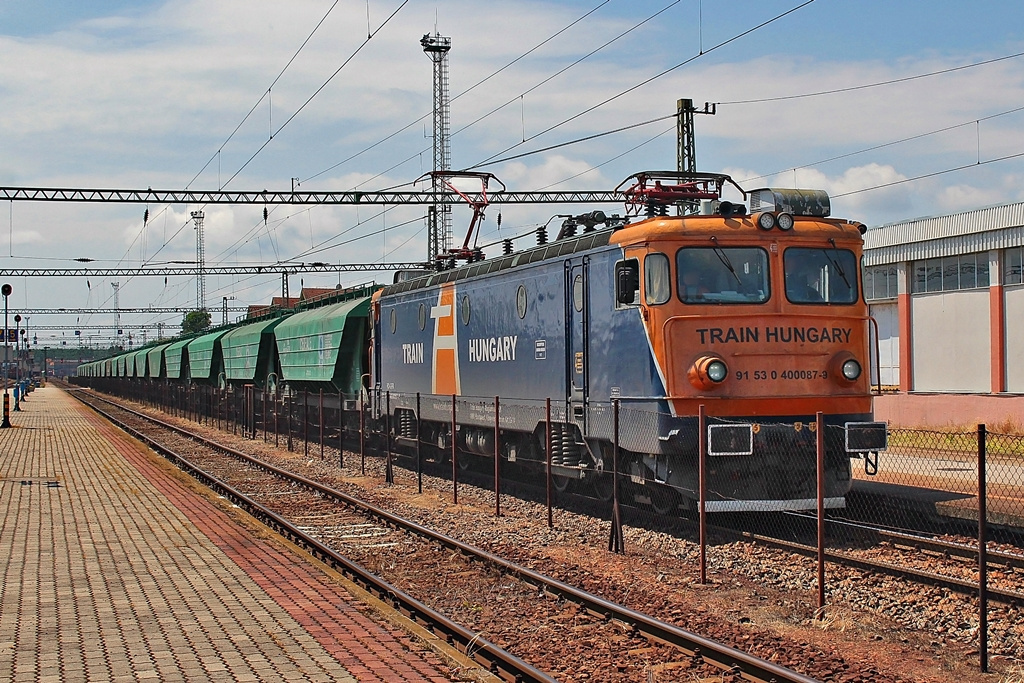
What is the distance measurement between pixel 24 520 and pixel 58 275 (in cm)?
5454

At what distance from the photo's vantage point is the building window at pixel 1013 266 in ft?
85.4

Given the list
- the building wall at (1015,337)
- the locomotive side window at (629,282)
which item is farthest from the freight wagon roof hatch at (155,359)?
the locomotive side window at (629,282)

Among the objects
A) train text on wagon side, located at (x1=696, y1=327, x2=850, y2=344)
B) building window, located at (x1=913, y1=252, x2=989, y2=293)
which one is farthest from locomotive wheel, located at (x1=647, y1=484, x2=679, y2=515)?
building window, located at (x1=913, y1=252, x2=989, y2=293)

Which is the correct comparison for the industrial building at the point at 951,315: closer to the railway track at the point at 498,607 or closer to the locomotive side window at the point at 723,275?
the locomotive side window at the point at 723,275

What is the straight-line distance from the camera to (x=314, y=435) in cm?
3092

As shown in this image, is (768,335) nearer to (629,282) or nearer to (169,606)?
(629,282)

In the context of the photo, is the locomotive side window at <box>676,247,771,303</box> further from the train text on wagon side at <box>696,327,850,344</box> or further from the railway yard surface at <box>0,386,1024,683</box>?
the railway yard surface at <box>0,386,1024,683</box>

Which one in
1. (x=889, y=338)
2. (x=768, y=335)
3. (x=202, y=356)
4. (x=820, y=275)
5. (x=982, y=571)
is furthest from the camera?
(x=202, y=356)

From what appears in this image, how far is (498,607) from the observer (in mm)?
9352

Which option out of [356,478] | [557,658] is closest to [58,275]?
[356,478]

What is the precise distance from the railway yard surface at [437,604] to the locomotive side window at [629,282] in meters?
2.72

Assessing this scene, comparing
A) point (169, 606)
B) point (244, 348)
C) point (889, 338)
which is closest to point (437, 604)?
point (169, 606)

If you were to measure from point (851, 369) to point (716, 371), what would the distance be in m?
1.67

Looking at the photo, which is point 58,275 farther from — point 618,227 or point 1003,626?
point 1003,626
